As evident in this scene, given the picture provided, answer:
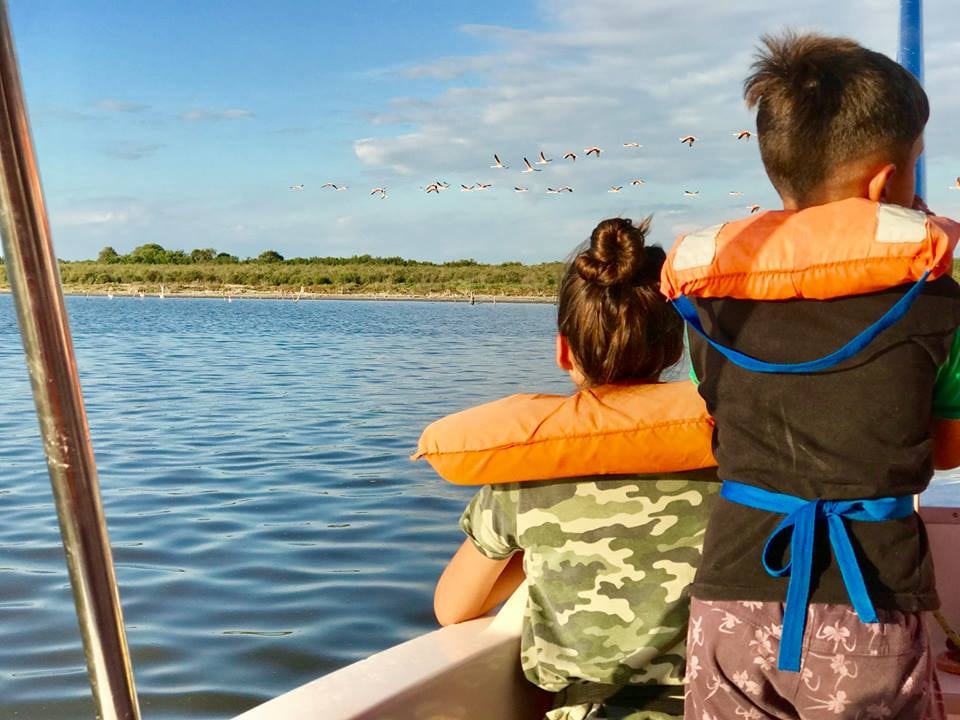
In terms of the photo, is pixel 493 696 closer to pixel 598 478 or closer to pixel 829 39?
pixel 598 478

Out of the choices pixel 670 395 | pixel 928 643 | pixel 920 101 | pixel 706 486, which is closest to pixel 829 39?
pixel 920 101

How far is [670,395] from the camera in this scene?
141 centimetres

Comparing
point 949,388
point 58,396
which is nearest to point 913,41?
point 949,388

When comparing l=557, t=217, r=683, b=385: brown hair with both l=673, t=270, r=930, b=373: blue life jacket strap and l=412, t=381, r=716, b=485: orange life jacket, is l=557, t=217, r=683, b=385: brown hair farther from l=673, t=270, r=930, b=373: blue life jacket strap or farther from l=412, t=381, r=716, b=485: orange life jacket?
l=673, t=270, r=930, b=373: blue life jacket strap

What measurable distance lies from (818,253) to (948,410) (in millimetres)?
234

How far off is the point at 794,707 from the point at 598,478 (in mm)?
380

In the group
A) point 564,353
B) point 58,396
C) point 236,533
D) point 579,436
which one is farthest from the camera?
point 236,533

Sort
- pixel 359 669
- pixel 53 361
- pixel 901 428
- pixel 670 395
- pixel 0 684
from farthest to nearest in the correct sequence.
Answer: pixel 0 684 → pixel 359 669 → pixel 670 395 → pixel 901 428 → pixel 53 361

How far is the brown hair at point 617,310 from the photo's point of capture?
57.7 inches

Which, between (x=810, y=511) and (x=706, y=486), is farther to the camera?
(x=706, y=486)

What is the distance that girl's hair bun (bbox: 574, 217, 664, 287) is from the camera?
147 centimetres

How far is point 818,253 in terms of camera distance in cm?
116

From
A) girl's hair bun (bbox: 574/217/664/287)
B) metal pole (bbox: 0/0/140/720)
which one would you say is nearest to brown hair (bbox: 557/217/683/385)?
girl's hair bun (bbox: 574/217/664/287)

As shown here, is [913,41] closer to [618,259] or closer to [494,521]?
[618,259]
